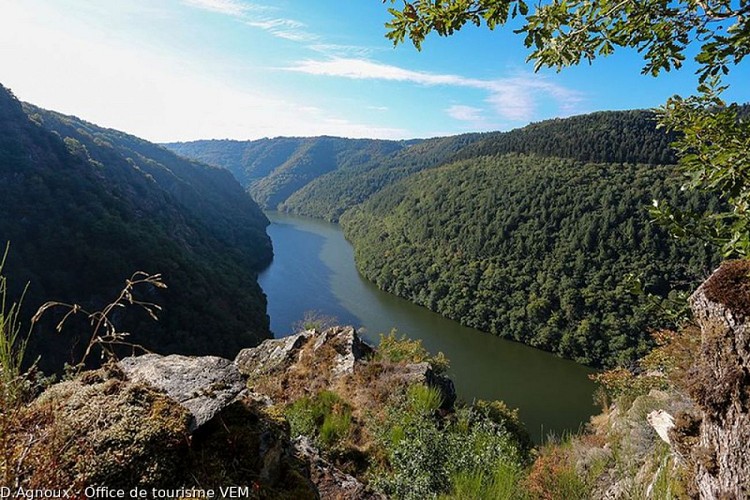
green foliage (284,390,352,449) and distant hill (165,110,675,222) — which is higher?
distant hill (165,110,675,222)

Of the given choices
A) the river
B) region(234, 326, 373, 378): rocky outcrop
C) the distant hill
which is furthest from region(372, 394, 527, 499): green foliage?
the river

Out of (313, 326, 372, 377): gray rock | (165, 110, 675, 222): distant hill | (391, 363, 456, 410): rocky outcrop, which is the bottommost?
(313, 326, 372, 377): gray rock

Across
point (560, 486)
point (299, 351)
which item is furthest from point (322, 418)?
point (560, 486)

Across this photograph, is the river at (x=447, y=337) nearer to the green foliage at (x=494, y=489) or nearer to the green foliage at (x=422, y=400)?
the green foliage at (x=422, y=400)

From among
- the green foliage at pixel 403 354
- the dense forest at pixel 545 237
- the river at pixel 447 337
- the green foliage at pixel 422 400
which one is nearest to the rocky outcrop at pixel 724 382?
the green foliage at pixel 422 400

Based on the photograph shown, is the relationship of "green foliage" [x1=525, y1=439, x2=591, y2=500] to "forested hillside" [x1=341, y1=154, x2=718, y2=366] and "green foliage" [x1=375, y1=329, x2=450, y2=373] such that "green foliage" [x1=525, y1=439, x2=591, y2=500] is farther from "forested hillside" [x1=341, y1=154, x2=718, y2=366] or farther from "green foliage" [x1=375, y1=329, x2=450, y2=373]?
"forested hillside" [x1=341, y1=154, x2=718, y2=366]
